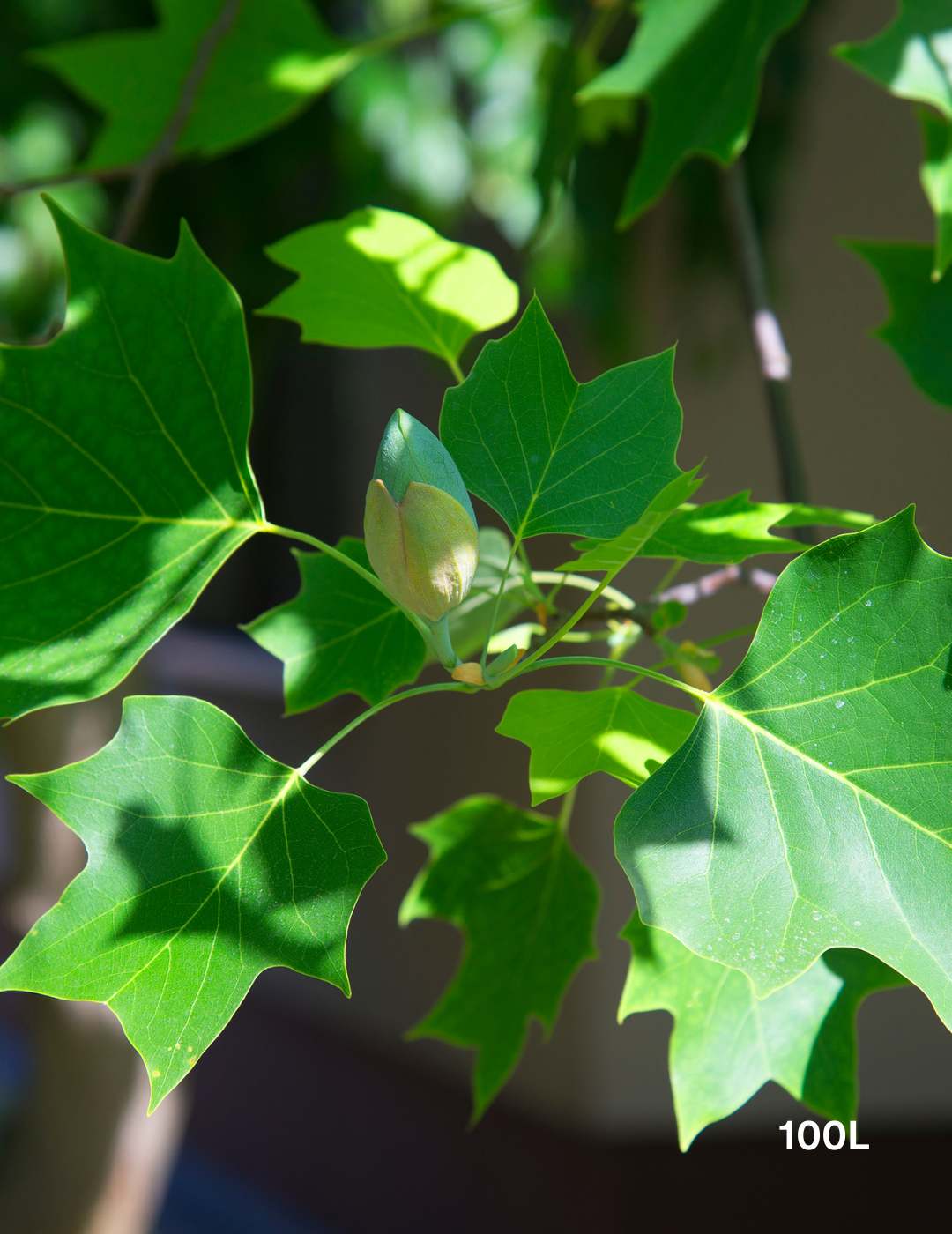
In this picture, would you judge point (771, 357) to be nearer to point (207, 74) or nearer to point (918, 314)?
point (918, 314)

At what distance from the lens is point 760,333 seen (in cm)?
53

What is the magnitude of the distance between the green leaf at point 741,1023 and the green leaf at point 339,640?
144 millimetres

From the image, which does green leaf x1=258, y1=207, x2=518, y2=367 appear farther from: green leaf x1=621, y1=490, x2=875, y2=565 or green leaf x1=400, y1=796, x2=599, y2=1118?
green leaf x1=400, y1=796, x2=599, y2=1118

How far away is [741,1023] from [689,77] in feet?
1.45

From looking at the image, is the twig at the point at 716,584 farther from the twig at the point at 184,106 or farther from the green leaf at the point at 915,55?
the twig at the point at 184,106

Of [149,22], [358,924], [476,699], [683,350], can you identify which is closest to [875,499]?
[683,350]

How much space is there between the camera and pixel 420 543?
0.29 metres

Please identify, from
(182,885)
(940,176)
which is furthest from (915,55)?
(182,885)

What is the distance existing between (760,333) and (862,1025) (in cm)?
160

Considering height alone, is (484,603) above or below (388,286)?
below

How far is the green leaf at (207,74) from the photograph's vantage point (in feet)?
2.25

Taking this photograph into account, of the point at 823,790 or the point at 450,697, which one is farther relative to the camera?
the point at 450,697

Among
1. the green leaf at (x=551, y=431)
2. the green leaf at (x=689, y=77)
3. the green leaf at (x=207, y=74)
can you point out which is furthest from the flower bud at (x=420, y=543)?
the green leaf at (x=207, y=74)

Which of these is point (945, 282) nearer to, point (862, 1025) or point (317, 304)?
point (317, 304)
